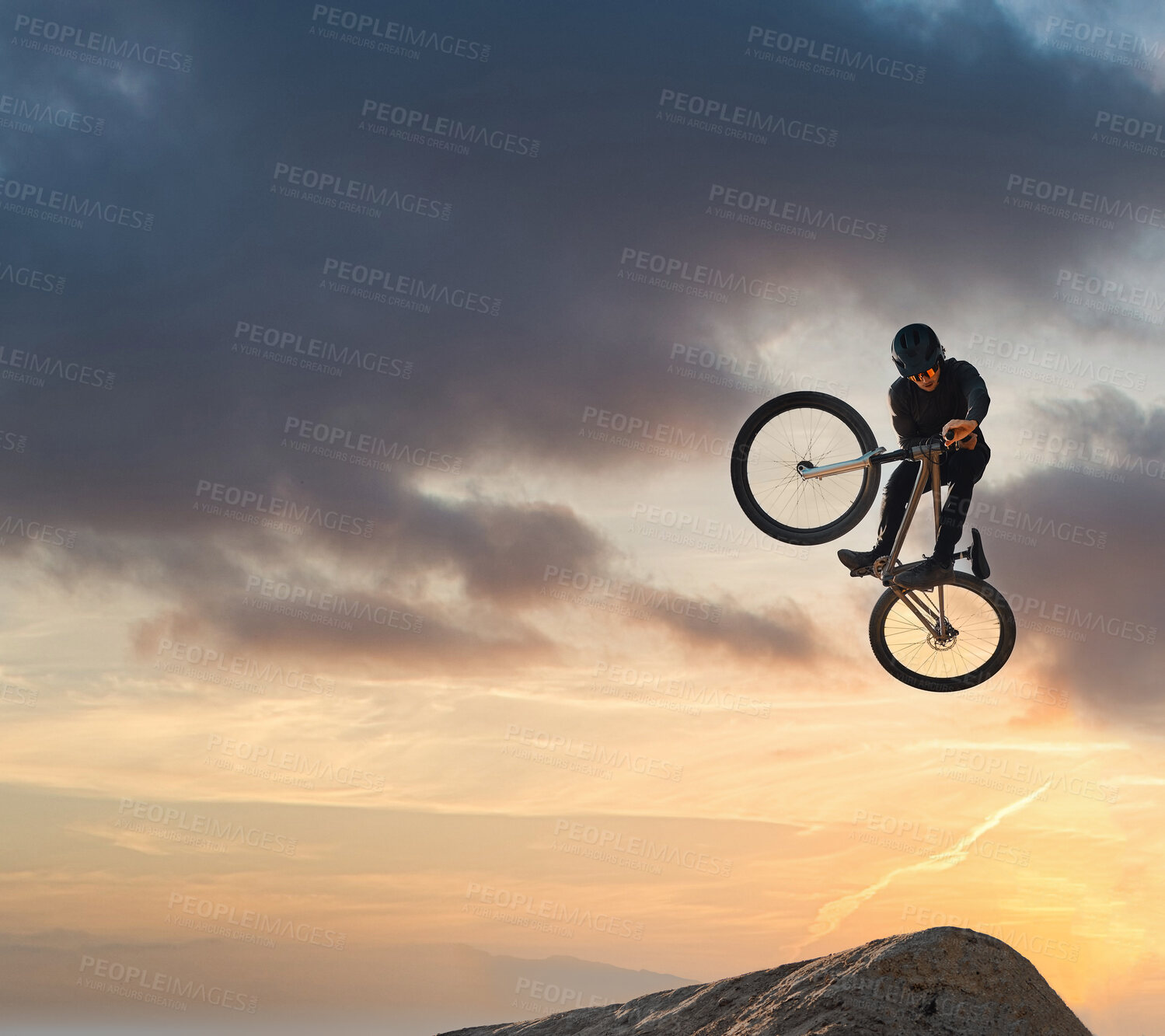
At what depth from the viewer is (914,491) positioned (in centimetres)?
1141

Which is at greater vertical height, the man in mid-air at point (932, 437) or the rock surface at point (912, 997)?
the man in mid-air at point (932, 437)

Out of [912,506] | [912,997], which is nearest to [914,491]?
[912,506]

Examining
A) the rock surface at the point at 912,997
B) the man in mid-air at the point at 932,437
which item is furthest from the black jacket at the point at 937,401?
the rock surface at the point at 912,997

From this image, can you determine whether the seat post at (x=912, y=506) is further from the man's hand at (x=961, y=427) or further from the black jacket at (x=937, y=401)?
the man's hand at (x=961, y=427)

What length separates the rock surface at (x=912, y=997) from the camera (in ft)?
30.3

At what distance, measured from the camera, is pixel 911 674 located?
11.8m

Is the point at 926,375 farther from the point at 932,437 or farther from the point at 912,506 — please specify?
the point at 912,506

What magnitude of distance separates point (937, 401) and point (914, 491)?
1158mm

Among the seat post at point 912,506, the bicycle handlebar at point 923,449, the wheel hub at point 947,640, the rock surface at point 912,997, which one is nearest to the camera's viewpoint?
the rock surface at point 912,997

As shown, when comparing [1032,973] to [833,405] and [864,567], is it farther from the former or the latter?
[833,405]

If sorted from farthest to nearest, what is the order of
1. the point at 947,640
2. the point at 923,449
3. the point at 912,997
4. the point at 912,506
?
the point at 947,640 → the point at 912,506 → the point at 923,449 → the point at 912,997

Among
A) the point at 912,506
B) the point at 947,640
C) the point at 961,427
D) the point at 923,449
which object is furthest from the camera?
the point at 947,640

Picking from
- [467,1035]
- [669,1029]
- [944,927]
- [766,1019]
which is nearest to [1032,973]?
[944,927]

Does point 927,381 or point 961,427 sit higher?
point 927,381
